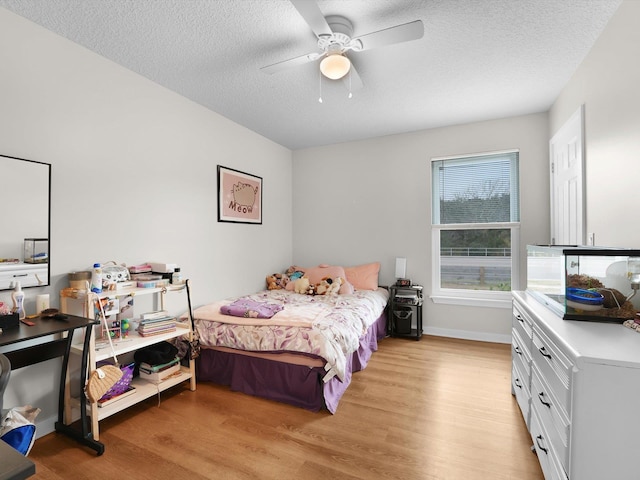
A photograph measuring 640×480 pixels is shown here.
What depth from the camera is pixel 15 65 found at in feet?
6.35

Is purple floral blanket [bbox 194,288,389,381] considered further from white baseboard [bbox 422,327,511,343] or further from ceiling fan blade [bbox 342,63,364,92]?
ceiling fan blade [bbox 342,63,364,92]

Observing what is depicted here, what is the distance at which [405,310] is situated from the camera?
384 cm

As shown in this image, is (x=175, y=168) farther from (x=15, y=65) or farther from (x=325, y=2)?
(x=325, y=2)

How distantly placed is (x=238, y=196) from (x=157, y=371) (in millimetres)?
2093

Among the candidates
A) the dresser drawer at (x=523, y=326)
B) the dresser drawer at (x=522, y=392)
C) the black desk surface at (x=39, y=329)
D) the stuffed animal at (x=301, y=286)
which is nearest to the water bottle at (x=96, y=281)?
the black desk surface at (x=39, y=329)

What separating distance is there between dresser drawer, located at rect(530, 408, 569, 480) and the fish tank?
0.60 metres

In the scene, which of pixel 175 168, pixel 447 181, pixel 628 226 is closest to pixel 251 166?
pixel 175 168

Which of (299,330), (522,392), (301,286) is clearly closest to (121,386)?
(299,330)

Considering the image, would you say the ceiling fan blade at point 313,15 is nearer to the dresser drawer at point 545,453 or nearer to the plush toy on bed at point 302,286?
the dresser drawer at point 545,453

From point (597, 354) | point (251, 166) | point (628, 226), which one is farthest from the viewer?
point (251, 166)

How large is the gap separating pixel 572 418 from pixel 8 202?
3.08 m

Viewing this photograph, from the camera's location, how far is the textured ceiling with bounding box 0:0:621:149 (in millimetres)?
1886

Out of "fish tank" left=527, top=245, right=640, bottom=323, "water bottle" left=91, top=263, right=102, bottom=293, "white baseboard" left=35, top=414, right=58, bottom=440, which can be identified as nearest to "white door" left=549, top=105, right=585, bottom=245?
"fish tank" left=527, top=245, right=640, bottom=323

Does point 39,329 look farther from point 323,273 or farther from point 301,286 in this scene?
point 323,273
